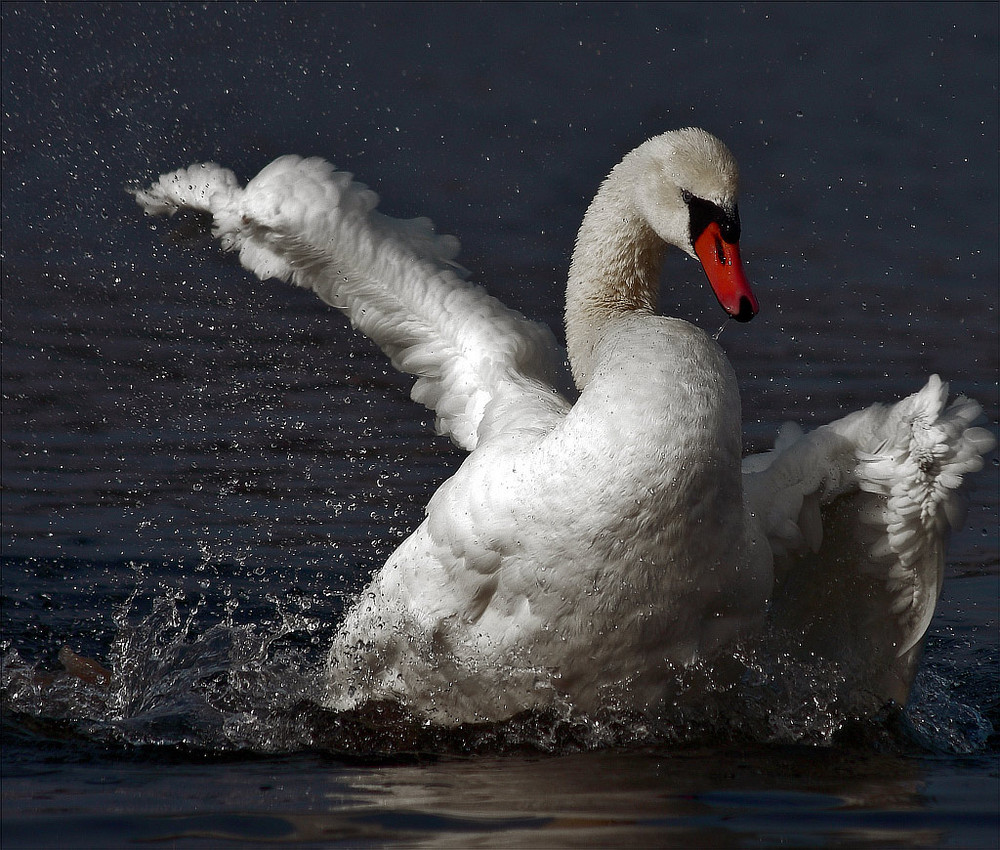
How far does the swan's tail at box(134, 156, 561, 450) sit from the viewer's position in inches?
241

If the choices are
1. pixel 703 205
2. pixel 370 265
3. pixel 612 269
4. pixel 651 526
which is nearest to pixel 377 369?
pixel 370 265

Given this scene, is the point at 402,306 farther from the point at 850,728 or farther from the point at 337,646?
the point at 850,728

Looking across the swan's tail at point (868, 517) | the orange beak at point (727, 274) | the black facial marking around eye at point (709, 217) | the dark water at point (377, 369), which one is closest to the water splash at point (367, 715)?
the dark water at point (377, 369)

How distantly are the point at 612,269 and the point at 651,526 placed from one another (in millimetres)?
1290

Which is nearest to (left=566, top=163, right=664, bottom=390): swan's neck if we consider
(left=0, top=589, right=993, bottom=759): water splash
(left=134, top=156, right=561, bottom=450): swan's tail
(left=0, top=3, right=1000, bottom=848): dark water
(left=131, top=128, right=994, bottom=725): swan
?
(left=131, top=128, right=994, bottom=725): swan

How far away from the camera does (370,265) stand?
20.5ft

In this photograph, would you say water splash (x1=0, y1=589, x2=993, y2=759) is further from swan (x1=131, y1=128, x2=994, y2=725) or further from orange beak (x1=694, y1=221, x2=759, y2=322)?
orange beak (x1=694, y1=221, x2=759, y2=322)

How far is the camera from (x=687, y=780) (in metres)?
4.55

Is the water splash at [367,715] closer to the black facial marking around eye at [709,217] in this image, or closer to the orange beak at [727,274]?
the orange beak at [727,274]

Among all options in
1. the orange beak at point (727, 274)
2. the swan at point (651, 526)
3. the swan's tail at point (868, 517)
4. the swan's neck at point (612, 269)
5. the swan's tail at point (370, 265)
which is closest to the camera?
the swan at point (651, 526)

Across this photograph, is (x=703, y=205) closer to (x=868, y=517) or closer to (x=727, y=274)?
(x=727, y=274)

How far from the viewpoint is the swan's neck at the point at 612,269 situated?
5.33 m

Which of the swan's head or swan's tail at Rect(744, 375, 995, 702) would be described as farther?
the swan's head

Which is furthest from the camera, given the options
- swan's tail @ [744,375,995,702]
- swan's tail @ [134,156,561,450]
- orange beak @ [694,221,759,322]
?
swan's tail @ [134,156,561,450]
